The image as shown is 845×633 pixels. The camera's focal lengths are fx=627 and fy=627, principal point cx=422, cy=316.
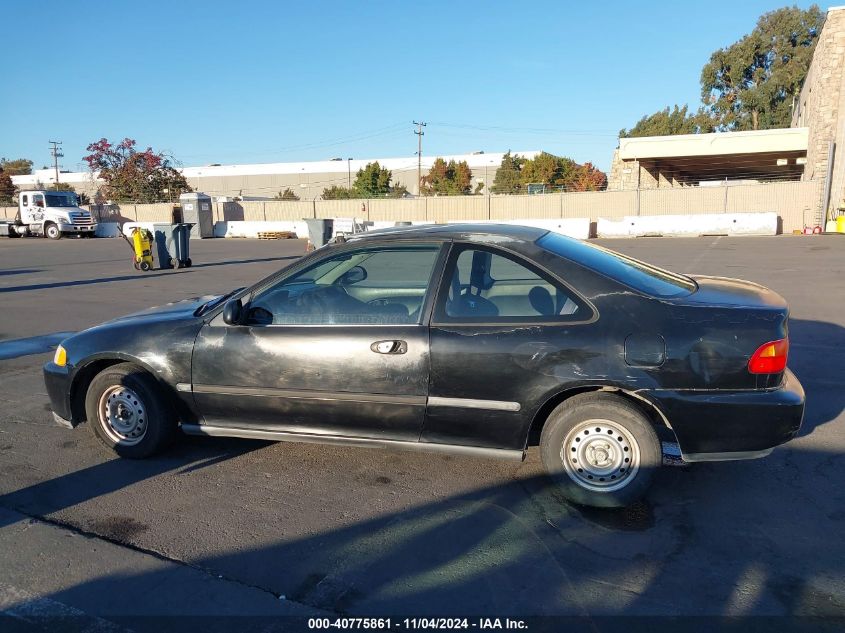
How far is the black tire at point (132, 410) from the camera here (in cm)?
434

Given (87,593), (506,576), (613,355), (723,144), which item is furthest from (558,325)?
(723,144)

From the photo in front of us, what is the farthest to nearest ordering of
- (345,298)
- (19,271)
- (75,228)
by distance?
(75,228)
(19,271)
(345,298)

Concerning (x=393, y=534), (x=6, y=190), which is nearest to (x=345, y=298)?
(x=393, y=534)

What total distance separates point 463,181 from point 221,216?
110 ft

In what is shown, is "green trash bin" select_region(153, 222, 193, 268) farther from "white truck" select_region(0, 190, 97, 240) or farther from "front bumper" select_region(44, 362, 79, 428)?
"white truck" select_region(0, 190, 97, 240)

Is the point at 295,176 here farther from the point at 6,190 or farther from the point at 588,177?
the point at 588,177

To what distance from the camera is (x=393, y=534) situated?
3.42 meters

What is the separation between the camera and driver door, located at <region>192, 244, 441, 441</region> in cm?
379

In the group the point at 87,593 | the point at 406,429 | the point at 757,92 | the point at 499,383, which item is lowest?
the point at 87,593

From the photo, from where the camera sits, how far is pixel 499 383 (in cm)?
364

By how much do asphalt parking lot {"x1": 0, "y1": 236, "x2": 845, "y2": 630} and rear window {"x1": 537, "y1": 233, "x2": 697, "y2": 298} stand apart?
1.22 meters

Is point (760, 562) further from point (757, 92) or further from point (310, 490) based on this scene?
point (757, 92)

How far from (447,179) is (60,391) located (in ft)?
223

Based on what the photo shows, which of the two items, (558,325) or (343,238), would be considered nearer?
(558,325)
